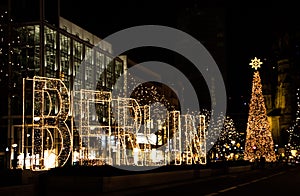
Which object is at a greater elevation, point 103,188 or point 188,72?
point 188,72

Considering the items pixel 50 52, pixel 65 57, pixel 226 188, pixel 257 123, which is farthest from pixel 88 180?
pixel 65 57

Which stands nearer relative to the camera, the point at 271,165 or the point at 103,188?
the point at 103,188

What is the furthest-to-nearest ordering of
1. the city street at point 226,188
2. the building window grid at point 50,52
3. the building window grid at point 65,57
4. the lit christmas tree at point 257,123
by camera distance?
the building window grid at point 65,57 < the building window grid at point 50,52 < the lit christmas tree at point 257,123 < the city street at point 226,188

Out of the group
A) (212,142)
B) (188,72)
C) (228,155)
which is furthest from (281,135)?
(212,142)

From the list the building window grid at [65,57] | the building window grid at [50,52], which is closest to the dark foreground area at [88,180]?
the building window grid at [50,52]

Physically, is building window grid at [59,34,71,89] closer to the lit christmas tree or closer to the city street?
the lit christmas tree

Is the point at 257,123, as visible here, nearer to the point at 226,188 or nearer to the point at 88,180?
the point at 226,188

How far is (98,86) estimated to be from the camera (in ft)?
282

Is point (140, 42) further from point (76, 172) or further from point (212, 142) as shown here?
point (76, 172)

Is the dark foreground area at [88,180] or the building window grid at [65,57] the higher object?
the building window grid at [65,57]

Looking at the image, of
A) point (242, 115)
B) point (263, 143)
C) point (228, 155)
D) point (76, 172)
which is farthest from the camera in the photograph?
point (242, 115)

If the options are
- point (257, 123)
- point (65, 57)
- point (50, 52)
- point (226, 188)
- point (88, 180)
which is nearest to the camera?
point (88, 180)

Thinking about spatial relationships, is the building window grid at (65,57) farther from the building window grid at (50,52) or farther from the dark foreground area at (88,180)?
the dark foreground area at (88,180)
